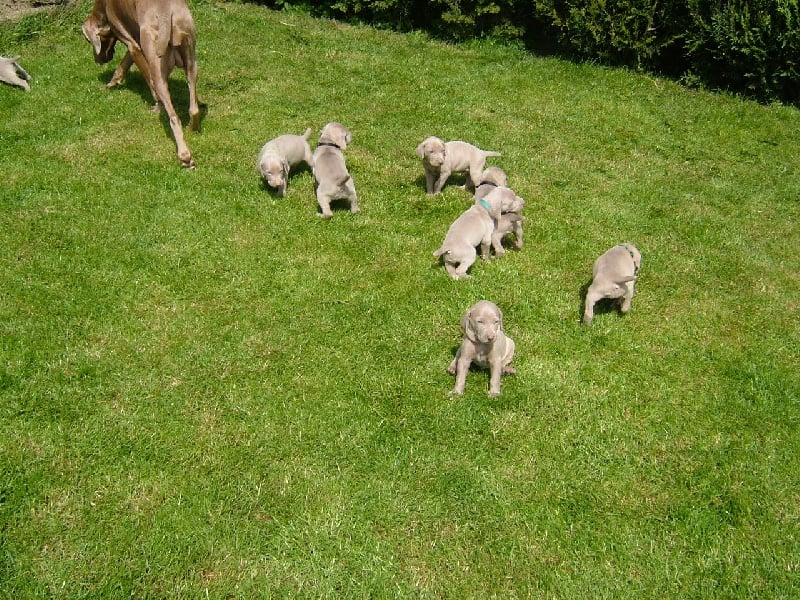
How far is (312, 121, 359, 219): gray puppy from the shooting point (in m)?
7.97

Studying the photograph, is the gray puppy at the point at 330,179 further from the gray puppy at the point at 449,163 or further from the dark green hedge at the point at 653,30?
the dark green hedge at the point at 653,30

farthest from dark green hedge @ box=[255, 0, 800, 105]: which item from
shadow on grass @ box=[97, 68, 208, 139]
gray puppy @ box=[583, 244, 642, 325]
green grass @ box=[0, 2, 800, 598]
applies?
gray puppy @ box=[583, 244, 642, 325]

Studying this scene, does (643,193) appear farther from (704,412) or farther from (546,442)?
(546,442)

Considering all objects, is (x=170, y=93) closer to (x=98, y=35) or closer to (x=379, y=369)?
(x=98, y=35)

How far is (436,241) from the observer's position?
7.91 meters

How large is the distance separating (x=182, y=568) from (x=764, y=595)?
13.4 ft

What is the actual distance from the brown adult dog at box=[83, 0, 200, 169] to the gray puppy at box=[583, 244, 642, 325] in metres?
5.65

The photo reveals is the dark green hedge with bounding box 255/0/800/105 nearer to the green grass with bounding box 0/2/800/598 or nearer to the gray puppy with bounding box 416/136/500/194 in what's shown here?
the green grass with bounding box 0/2/800/598

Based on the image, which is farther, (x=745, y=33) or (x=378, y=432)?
(x=745, y=33)

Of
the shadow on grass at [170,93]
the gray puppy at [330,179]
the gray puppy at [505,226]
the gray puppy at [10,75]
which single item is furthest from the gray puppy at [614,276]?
the gray puppy at [10,75]

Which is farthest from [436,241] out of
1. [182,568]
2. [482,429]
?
[182,568]

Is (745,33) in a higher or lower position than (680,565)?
higher

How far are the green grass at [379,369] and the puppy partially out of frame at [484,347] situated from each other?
177 mm

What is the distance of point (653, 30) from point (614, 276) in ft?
25.5
